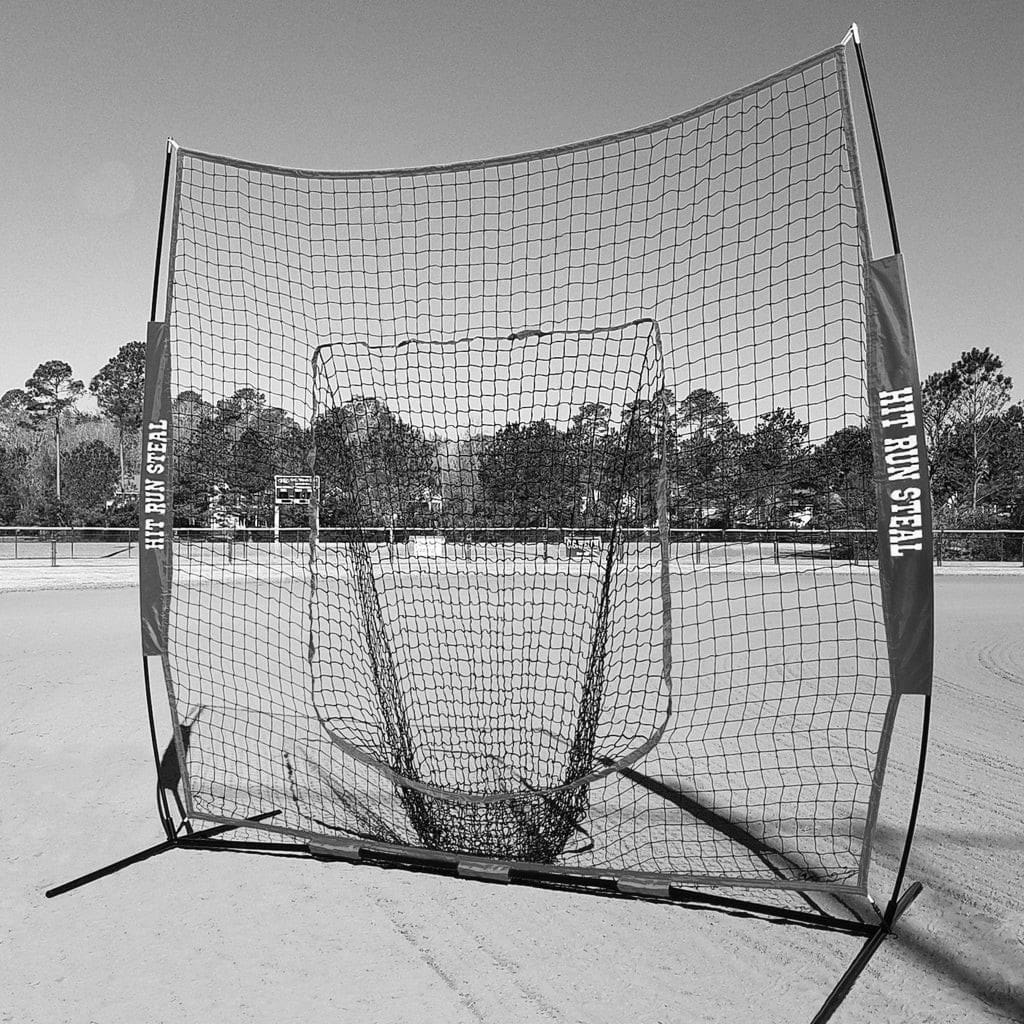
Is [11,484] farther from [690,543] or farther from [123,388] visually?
[690,543]

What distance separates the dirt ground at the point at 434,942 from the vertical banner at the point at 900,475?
3.60ft

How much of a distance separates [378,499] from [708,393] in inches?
95.2

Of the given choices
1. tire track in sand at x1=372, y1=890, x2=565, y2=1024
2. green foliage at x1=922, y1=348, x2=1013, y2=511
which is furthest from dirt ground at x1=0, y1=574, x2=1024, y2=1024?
green foliage at x1=922, y1=348, x2=1013, y2=511

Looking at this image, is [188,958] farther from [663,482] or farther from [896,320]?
[896,320]

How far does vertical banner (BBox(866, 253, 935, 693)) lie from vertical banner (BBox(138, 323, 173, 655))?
3.42 metres

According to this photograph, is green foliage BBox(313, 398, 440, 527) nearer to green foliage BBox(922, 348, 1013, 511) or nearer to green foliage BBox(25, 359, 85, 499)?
green foliage BBox(922, 348, 1013, 511)

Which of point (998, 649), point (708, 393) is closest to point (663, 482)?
point (708, 393)

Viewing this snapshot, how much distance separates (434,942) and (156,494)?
2.63m

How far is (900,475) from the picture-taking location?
310 cm

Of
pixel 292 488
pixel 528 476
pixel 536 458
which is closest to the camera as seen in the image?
pixel 536 458

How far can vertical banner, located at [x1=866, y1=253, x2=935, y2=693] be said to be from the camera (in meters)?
3.06

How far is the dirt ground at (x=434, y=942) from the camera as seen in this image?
285cm

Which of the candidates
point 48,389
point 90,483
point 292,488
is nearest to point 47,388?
point 48,389

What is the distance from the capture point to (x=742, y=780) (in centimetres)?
530
